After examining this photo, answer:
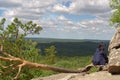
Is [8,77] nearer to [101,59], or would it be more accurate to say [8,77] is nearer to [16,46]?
[16,46]

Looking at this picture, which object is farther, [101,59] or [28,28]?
[28,28]

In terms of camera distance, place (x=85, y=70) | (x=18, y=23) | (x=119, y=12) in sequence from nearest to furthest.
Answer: (x=85, y=70) < (x=18, y=23) < (x=119, y=12)

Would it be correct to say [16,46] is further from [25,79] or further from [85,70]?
[85,70]

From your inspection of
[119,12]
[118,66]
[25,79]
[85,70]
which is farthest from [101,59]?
[119,12]

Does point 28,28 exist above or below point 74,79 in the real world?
above

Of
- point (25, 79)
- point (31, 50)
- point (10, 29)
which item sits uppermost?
point (10, 29)

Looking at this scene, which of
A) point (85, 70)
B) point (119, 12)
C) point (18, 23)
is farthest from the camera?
point (119, 12)

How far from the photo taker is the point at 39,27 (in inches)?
2361

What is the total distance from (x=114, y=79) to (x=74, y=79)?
10.0 ft

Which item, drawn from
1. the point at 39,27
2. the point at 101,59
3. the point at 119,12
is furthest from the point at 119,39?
the point at 119,12

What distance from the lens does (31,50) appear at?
5775 centimetres

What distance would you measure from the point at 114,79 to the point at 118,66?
125 centimetres

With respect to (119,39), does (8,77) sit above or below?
below

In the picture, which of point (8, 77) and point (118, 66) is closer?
point (118, 66)
